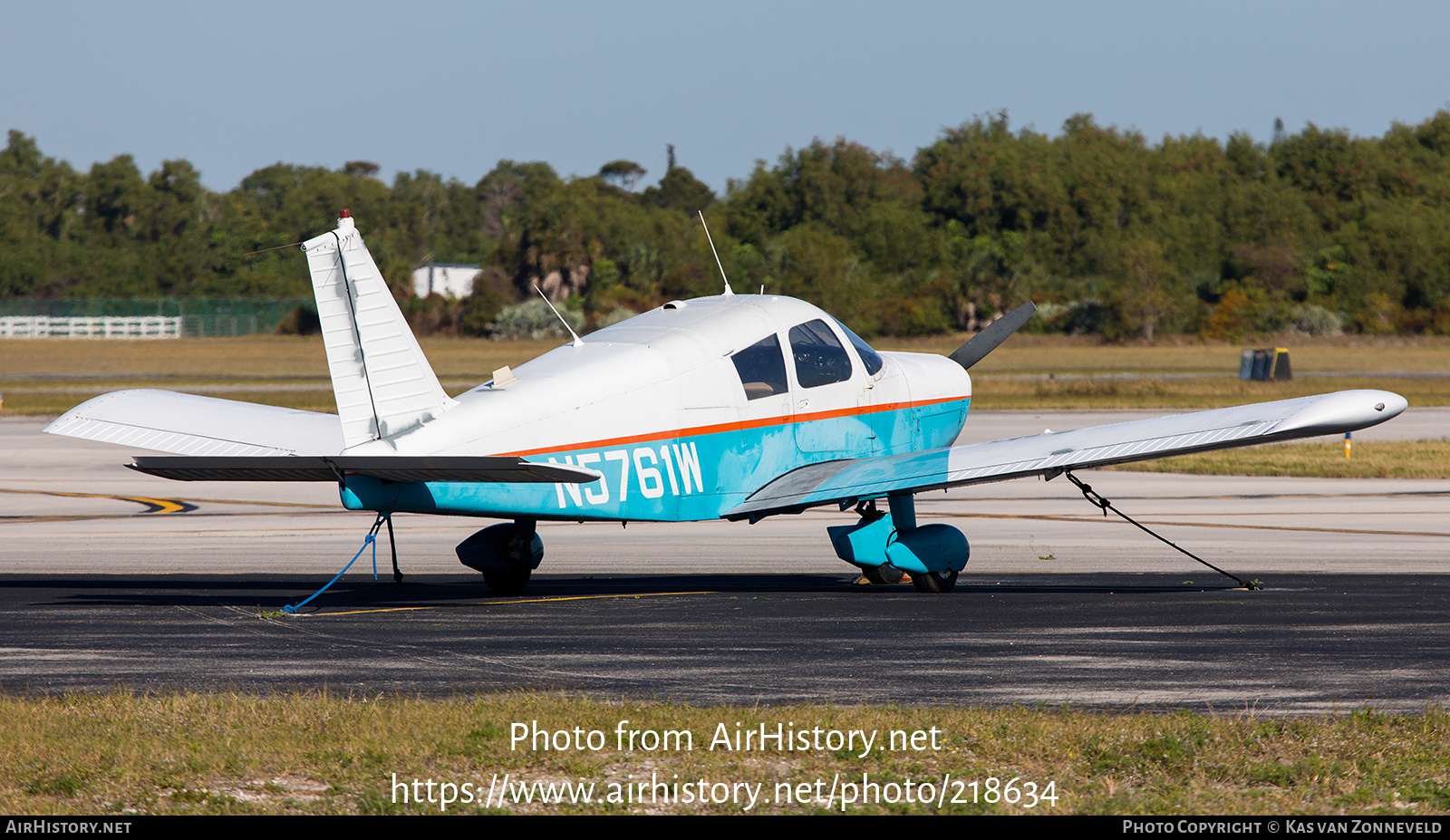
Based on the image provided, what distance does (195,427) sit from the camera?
46.3 feet

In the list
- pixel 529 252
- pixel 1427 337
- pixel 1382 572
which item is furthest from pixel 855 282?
pixel 1382 572

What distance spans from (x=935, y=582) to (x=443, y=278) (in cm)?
13582

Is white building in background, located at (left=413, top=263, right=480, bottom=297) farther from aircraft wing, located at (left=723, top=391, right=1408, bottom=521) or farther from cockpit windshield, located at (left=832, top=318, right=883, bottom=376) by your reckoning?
aircraft wing, located at (left=723, top=391, right=1408, bottom=521)

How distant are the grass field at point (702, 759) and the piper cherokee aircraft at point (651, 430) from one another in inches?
132

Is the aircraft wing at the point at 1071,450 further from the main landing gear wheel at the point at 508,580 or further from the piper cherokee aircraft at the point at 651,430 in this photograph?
the main landing gear wheel at the point at 508,580

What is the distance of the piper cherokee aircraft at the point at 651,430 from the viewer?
11.5m

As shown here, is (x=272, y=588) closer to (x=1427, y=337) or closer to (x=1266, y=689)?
(x=1266, y=689)

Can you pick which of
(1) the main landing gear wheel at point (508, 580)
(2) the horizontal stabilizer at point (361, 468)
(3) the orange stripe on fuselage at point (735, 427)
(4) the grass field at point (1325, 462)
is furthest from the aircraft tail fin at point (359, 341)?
(4) the grass field at point (1325, 462)

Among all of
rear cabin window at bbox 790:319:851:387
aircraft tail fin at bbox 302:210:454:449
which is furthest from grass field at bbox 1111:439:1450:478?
aircraft tail fin at bbox 302:210:454:449

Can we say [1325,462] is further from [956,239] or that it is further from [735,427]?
[956,239]

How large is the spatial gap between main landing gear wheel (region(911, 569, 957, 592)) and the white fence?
109328 mm

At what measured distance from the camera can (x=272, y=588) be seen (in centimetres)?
1470

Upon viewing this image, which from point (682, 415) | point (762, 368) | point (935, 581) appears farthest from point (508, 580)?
point (935, 581)

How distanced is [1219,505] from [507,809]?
18.4m
